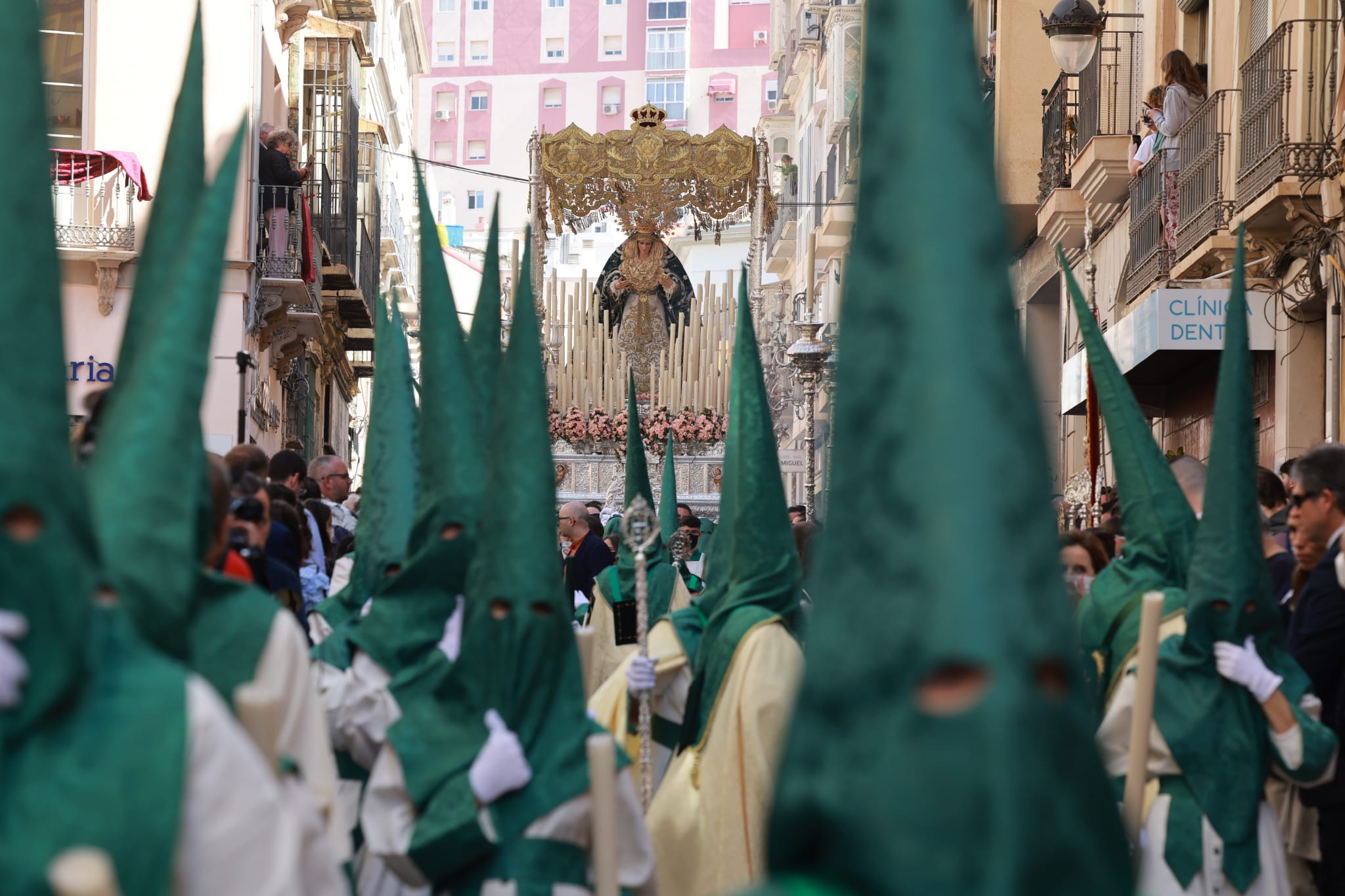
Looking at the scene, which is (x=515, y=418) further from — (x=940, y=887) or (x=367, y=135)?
(x=367, y=135)

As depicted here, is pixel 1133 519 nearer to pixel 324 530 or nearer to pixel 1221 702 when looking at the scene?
pixel 1221 702

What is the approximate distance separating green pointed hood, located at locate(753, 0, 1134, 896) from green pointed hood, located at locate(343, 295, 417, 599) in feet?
12.2

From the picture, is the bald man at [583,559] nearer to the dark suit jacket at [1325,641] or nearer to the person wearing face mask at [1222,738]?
the dark suit jacket at [1325,641]

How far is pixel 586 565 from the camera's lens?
11930mm

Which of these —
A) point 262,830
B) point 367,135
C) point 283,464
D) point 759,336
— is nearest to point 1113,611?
point 262,830

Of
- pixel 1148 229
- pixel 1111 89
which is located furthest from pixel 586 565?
pixel 1111 89

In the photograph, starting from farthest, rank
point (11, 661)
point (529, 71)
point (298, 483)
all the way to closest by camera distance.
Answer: point (529, 71), point (298, 483), point (11, 661)

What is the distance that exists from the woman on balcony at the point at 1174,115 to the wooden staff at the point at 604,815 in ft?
39.0

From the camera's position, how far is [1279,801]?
5.57m

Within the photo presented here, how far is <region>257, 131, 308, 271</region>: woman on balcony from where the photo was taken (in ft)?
65.6

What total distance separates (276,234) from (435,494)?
644 inches

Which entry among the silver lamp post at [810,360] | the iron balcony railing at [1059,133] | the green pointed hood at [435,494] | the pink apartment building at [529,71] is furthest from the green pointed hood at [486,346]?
the pink apartment building at [529,71]

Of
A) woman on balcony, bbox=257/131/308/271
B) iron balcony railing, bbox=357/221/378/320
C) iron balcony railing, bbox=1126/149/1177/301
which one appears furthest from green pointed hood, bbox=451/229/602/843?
iron balcony railing, bbox=357/221/378/320

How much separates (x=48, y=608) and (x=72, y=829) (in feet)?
0.90
